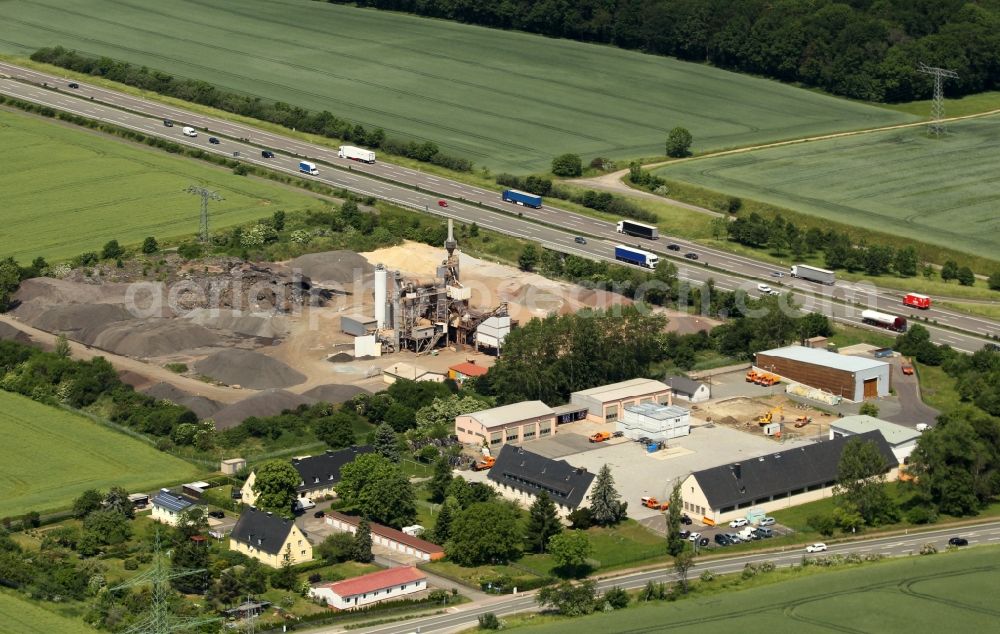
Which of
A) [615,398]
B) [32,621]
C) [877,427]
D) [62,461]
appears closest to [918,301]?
[877,427]

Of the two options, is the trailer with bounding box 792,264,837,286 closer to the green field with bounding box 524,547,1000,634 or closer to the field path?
the field path

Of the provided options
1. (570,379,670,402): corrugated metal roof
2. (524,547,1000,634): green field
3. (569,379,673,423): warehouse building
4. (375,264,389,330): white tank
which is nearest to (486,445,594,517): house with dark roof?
(569,379,673,423): warehouse building

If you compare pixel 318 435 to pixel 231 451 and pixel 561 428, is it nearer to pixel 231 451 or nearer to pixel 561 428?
pixel 231 451

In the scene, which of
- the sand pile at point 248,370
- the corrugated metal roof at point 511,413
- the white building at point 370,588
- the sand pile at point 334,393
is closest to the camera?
the white building at point 370,588

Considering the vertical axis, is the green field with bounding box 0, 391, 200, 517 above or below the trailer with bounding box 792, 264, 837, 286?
below

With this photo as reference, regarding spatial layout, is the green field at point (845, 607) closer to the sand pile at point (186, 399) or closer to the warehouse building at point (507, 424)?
the warehouse building at point (507, 424)

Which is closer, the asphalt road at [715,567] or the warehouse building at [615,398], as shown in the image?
the asphalt road at [715,567]

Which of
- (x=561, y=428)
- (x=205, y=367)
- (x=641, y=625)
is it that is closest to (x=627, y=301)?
(x=561, y=428)

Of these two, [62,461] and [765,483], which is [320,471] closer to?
[62,461]

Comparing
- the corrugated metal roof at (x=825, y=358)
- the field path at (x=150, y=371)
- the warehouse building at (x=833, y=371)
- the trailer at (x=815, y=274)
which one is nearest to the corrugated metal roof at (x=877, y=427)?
the warehouse building at (x=833, y=371)
